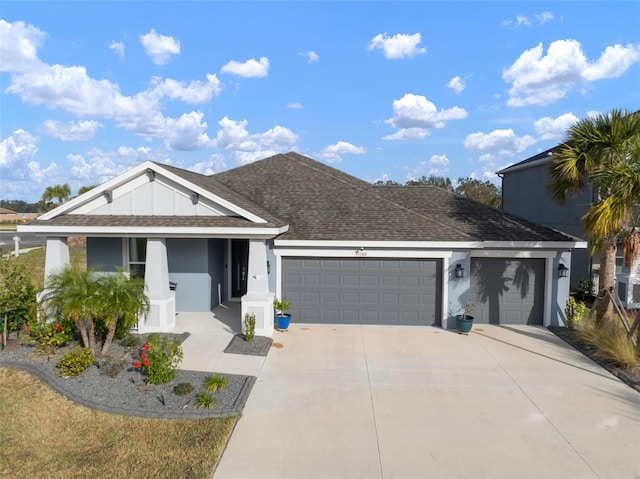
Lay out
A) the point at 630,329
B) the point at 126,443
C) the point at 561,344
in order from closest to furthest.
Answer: the point at 126,443
the point at 630,329
the point at 561,344

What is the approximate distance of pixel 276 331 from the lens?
39.7 ft

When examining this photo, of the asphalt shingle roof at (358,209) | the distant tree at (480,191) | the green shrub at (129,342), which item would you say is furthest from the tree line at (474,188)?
the green shrub at (129,342)

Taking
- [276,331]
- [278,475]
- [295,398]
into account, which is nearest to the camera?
[278,475]

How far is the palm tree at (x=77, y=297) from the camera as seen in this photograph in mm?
8719

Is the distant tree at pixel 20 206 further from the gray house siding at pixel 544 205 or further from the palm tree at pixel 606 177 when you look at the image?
the palm tree at pixel 606 177

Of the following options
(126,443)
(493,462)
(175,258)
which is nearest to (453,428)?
(493,462)

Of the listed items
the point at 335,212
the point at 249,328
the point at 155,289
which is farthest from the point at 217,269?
the point at 335,212

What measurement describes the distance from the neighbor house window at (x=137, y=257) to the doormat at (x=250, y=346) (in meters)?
4.55

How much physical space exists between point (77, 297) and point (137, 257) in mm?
5039

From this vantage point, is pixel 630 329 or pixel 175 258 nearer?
pixel 630 329

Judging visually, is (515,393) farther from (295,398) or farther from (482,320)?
(482,320)

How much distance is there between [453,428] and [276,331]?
6.37 m

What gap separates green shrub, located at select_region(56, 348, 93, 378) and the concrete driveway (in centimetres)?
356

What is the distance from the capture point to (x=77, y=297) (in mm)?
8758
